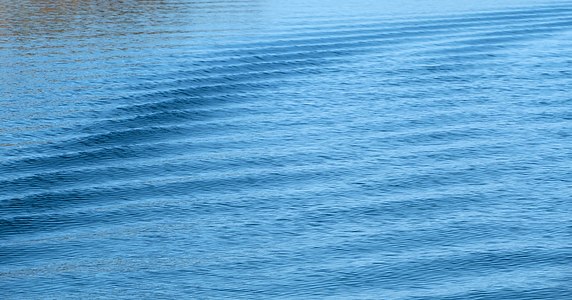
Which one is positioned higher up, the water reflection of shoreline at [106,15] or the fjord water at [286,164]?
the water reflection of shoreline at [106,15]

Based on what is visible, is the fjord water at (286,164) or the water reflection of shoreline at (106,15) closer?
the fjord water at (286,164)

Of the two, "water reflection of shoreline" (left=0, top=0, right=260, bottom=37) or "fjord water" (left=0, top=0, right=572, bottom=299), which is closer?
"fjord water" (left=0, top=0, right=572, bottom=299)

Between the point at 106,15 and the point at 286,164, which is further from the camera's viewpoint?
the point at 106,15

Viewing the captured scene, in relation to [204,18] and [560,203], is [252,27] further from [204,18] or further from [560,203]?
[560,203]

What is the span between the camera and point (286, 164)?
40.0ft

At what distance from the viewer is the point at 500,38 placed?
69.9 ft

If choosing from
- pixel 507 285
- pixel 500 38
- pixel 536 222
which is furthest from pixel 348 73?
pixel 507 285

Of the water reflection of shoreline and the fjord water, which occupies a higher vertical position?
the water reflection of shoreline

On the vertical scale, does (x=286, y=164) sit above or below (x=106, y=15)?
below

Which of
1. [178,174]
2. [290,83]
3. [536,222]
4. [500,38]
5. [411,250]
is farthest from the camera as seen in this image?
[500,38]

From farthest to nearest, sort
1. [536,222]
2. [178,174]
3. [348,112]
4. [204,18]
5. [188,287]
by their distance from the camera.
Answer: [204,18], [348,112], [178,174], [536,222], [188,287]

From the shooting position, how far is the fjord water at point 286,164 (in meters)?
8.73

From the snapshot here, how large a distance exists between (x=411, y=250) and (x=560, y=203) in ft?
7.60

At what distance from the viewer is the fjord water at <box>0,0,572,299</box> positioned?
873 centimetres
